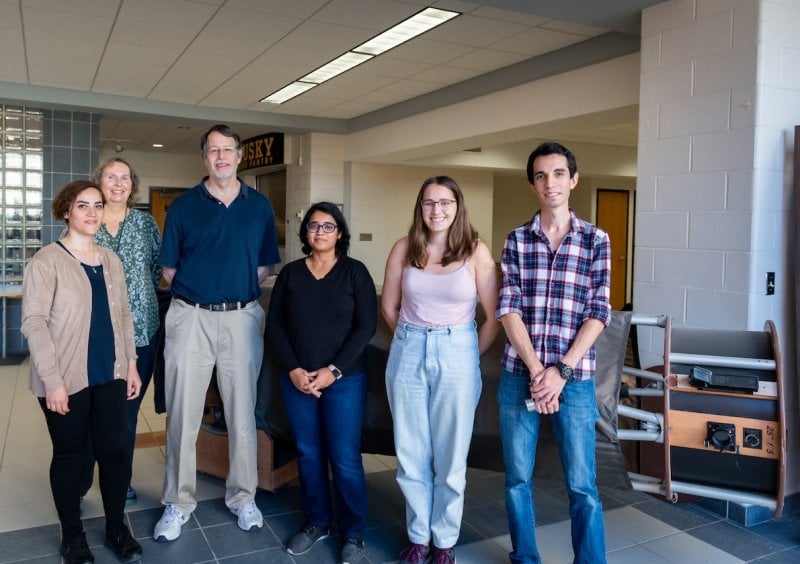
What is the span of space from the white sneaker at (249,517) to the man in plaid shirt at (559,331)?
1.16 metres

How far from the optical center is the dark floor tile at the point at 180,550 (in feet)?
8.55

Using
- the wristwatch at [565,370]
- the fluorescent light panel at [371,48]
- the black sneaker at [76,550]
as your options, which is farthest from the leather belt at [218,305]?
the fluorescent light panel at [371,48]

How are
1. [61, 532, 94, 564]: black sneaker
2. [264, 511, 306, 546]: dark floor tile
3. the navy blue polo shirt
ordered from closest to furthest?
[61, 532, 94, 564]: black sneaker, the navy blue polo shirt, [264, 511, 306, 546]: dark floor tile

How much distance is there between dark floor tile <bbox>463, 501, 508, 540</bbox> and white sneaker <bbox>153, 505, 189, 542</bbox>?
121cm

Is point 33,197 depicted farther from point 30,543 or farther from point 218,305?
point 218,305

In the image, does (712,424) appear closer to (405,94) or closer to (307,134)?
(405,94)

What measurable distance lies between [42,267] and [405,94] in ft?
17.0

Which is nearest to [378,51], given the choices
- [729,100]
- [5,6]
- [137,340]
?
[5,6]

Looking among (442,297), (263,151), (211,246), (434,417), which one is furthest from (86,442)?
(263,151)

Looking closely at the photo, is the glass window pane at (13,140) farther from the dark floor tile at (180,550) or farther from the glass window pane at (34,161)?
the dark floor tile at (180,550)

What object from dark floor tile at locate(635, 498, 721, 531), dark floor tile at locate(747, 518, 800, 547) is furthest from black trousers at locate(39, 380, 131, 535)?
dark floor tile at locate(747, 518, 800, 547)

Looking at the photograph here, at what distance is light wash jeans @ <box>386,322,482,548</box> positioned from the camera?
7.73 feet

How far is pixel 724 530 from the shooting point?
3.02m

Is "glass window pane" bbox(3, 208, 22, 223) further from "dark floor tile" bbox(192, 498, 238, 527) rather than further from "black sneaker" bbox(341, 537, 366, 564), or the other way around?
"black sneaker" bbox(341, 537, 366, 564)
